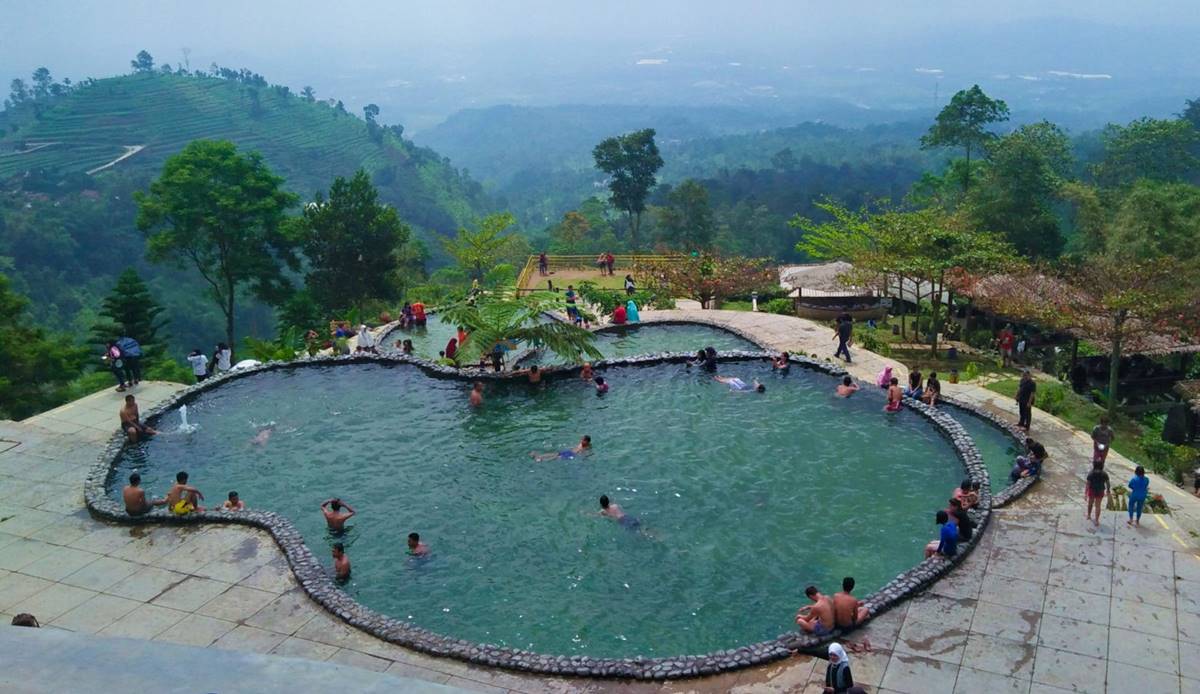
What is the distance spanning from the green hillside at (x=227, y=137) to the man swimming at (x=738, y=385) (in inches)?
3739

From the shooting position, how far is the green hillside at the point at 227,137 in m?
115

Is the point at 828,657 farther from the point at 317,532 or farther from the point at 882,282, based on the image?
the point at 882,282

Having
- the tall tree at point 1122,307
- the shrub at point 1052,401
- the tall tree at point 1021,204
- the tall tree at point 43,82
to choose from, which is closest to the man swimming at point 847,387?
the shrub at point 1052,401

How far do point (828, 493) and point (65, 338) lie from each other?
2855 centimetres

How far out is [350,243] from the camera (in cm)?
3866

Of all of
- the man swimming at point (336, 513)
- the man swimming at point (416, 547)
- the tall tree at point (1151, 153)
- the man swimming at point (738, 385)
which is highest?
the tall tree at point (1151, 153)

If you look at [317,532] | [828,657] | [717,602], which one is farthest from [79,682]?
[317,532]

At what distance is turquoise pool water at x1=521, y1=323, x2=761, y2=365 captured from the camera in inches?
1124

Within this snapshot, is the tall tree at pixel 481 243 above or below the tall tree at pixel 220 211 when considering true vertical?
below

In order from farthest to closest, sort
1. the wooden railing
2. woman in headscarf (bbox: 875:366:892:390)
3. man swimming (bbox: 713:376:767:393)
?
1. the wooden railing
2. man swimming (bbox: 713:376:767:393)
3. woman in headscarf (bbox: 875:366:892:390)

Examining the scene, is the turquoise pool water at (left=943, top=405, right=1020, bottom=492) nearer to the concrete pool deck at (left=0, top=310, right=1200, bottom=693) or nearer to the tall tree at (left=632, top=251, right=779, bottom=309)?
the concrete pool deck at (left=0, top=310, right=1200, bottom=693)

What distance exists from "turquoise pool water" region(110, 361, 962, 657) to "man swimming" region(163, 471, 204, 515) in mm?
1156

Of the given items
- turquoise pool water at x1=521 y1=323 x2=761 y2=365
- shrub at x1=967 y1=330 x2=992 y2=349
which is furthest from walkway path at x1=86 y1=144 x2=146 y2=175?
shrub at x1=967 y1=330 x2=992 y2=349

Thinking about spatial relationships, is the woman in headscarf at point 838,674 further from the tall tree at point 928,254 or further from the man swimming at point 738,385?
the tall tree at point 928,254
